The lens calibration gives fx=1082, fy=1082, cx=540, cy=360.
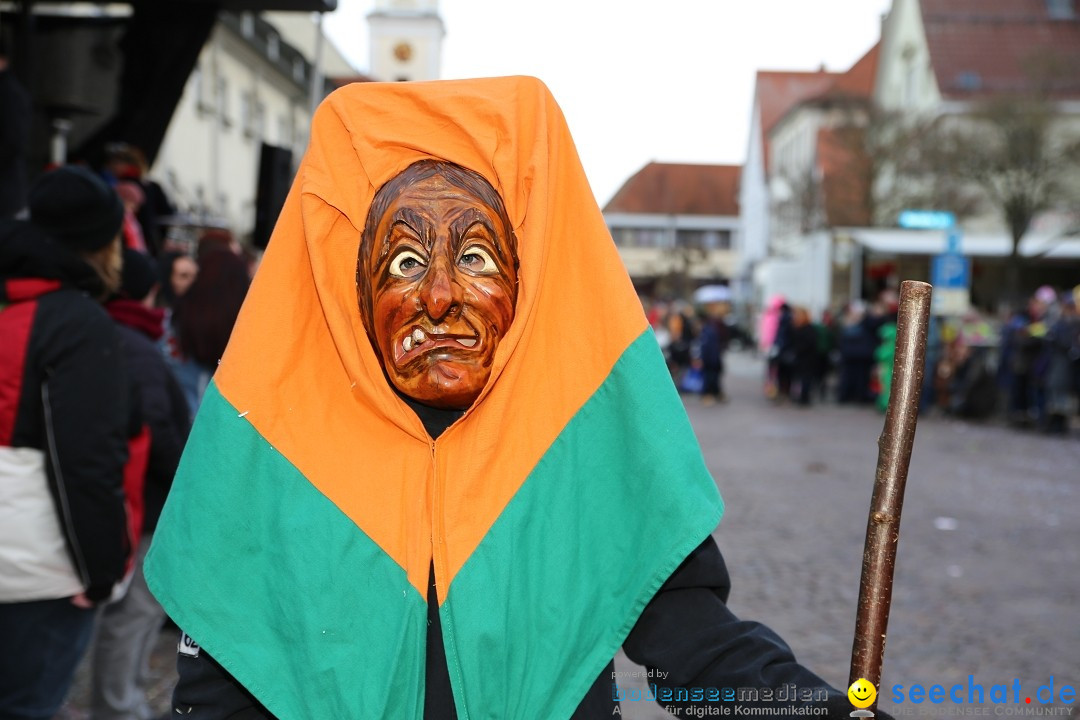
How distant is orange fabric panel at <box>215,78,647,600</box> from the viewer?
176 centimetres

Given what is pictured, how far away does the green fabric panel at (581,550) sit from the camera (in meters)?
1.67

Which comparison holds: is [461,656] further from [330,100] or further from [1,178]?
[1,178]

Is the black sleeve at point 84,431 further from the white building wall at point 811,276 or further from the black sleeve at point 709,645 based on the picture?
the white building wall at point 811,276

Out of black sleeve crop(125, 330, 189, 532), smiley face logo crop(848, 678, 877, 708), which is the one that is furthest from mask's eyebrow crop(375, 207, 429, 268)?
black sleeve crop(125, 330, 189, 532)

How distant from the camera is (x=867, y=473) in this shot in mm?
10242

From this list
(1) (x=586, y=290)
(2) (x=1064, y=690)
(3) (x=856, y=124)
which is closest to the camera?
(1) (x=586, y=290)

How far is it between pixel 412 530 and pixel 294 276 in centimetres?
48

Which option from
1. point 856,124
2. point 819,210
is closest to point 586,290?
point 856,124

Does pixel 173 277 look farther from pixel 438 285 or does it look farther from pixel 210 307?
pixel 438 285

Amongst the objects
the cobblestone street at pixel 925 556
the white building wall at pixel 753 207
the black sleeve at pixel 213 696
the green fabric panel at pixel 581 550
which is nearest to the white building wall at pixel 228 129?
the cobblestone street at pixel 925 556

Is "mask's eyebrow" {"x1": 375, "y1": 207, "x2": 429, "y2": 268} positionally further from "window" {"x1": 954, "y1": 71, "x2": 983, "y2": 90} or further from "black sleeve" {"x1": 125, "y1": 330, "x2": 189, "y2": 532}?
"window" {"x1": 954, "y1": 71, "x2": 983, "y2": 90}

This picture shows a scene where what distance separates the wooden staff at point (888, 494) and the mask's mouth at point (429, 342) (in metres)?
0.67

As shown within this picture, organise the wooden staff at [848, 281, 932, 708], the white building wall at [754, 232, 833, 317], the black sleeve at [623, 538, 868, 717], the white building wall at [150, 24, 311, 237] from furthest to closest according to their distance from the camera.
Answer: the white building wall at [754, 232, 833, 317] → the white building wall at [150, 24, 311, 237] → the black sleeve at [623, 538, 868, 717] → the wooden staff at [848, 281, 932, 708]

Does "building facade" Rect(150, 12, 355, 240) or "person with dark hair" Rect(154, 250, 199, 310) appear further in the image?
"building facade" Rect(150, 12, 355, 240)
